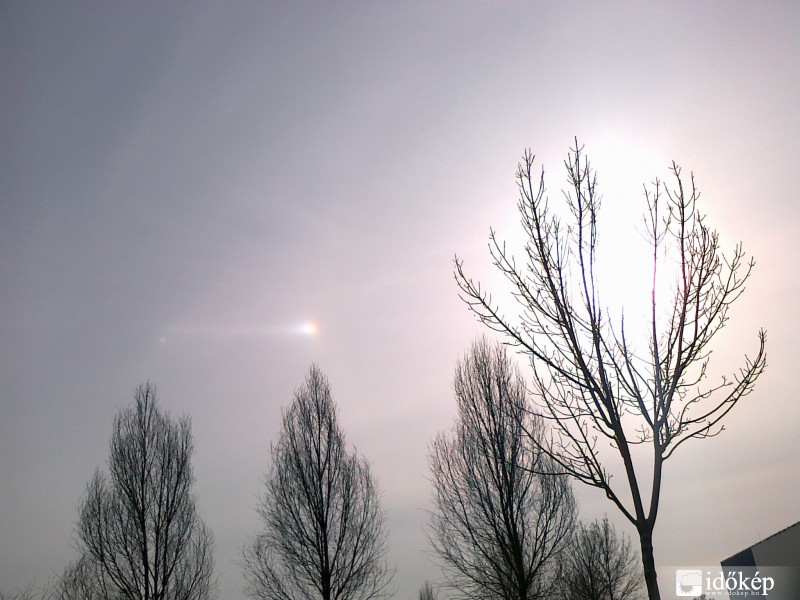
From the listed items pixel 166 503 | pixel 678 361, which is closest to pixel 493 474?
pixel 166 503

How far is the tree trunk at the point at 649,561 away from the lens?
4.51 meters

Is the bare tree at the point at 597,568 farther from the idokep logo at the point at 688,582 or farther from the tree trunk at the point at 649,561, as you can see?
the tree trunk at the point at 649,561

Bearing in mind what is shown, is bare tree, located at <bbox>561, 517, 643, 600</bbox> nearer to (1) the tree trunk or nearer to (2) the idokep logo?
(2) the idokep logo

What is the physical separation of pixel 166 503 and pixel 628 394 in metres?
19.0

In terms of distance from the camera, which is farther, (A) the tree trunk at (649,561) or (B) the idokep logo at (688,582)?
(B) the idokep logo at (688,582)

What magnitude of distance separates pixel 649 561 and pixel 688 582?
20303mm

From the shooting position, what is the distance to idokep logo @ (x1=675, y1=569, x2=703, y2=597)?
68.5ft

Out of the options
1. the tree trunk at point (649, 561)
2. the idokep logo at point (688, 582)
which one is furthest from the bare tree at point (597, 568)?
the tree trunk at point (649, 561)

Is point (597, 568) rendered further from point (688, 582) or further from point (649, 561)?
point (649, 561)

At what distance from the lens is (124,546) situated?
734 inches

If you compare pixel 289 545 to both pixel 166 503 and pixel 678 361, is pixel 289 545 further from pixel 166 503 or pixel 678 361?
pixel 678 361

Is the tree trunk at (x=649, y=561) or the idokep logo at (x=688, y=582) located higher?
the tree trunk at (x=649, y=561)

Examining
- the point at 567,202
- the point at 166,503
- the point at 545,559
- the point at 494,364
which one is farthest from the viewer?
the point at 166,503

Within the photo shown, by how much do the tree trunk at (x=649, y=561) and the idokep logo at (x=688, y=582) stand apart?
19.7 m
